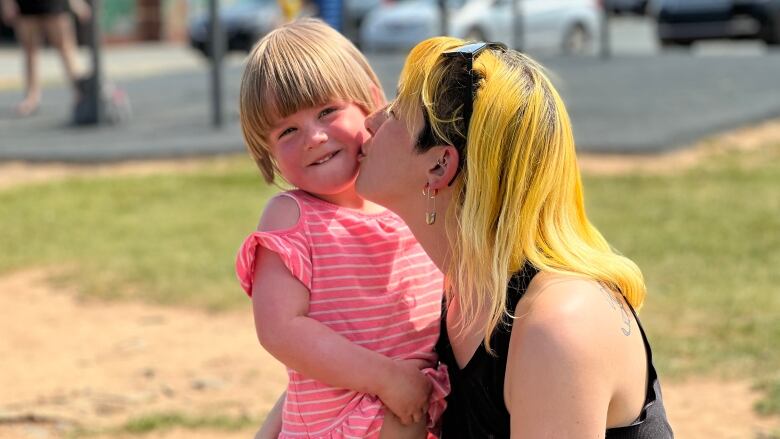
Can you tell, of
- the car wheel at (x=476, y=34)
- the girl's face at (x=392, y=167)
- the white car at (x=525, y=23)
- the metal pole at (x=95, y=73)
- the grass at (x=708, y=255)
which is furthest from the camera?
the white car at (x=525, y=23)

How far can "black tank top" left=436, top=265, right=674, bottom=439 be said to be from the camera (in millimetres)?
1939

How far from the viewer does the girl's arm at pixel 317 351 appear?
2094 mm

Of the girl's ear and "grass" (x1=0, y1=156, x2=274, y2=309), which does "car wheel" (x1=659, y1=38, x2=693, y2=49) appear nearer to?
"grass" (x1=0, y1=156, x2=274, y2=309)

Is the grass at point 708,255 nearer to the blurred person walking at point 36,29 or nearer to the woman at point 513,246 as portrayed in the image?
the woman at point 513,246

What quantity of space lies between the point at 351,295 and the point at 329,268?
6 centimetres

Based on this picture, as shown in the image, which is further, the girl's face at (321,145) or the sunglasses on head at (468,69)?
the girl's face at (321,145)

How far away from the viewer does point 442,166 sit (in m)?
1.99

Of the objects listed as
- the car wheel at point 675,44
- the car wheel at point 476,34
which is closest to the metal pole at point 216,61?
the car wheel at point 476,34

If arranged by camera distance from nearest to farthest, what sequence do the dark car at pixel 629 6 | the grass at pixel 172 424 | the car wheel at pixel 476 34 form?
1. the grass at pixel 172 424
2. the car wheel at pixel 476 34
3. the dark car at pixel 629 6

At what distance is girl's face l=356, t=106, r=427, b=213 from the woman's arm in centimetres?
31

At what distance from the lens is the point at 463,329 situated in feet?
6.84

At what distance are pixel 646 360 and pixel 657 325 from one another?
3.21 metres

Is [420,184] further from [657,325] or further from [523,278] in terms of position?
[657,325]

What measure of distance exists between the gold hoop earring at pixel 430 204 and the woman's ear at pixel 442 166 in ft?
0.05
